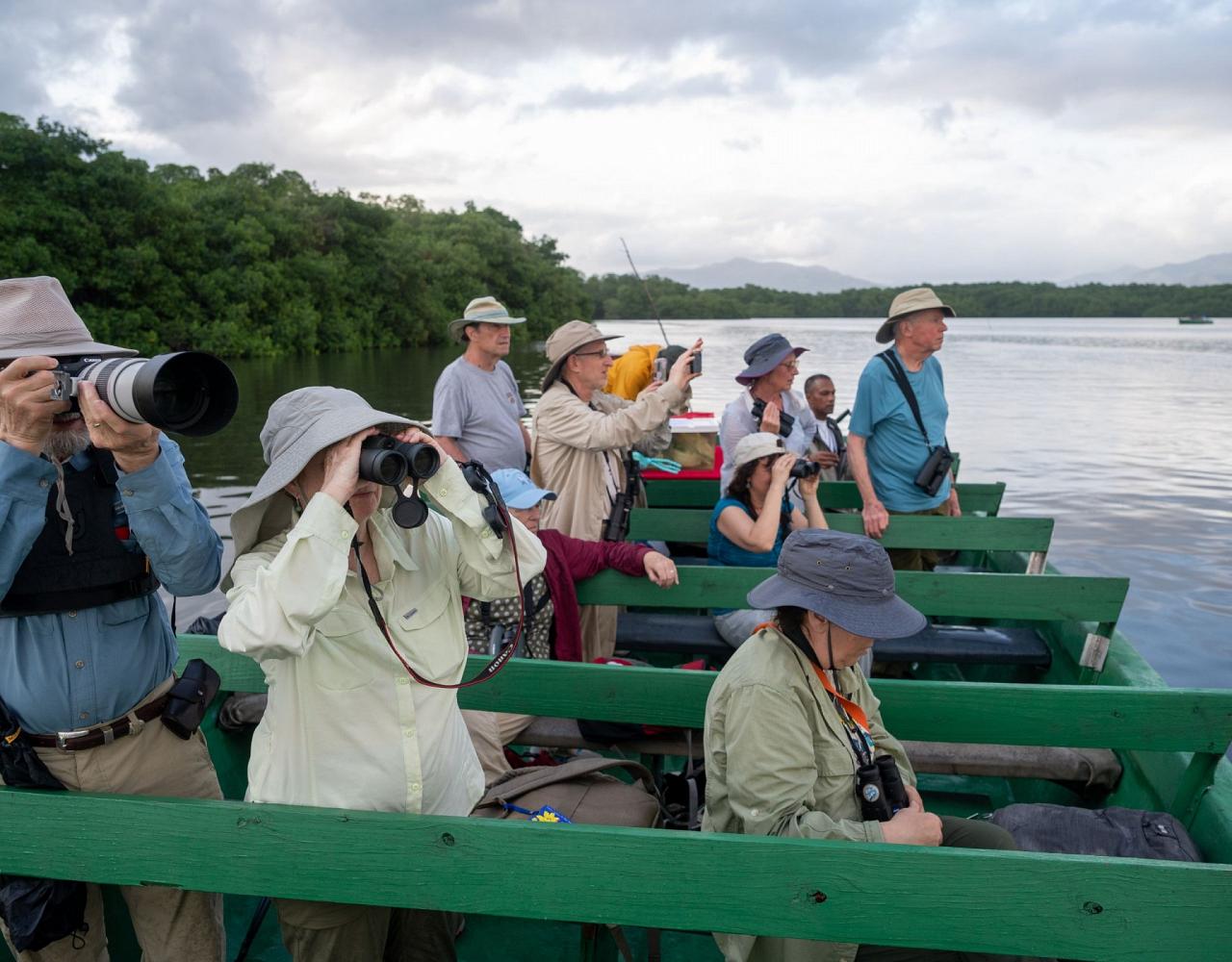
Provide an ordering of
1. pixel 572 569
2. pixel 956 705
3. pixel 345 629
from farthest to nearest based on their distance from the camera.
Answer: pixel 572 569
pixel 956 705
pixel 345 629

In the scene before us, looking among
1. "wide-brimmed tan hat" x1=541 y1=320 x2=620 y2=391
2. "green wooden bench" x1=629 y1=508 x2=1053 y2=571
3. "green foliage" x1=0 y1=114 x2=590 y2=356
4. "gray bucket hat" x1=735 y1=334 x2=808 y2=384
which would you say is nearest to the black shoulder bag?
"green wooden bench" x1=629 y1=508 x2=1053 y2=571

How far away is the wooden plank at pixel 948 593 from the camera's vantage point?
3.49 m

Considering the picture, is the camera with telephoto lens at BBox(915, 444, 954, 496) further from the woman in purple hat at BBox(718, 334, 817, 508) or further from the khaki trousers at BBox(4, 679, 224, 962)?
the khaki trousers at BBox(4, 679, 224, 962)

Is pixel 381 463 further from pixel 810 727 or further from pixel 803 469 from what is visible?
pixel 803 469

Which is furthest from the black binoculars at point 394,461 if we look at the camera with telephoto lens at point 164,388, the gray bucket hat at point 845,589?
the gray bucket hat at point 845,589

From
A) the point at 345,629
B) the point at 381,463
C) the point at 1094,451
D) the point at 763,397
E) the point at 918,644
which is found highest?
the point at 381,463

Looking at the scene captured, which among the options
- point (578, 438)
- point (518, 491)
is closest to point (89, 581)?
point (518, 491)

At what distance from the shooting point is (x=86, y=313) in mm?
25891

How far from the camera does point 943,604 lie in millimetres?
3674

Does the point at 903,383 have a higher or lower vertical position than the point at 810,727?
Result: higher

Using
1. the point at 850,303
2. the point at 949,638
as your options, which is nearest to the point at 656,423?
the point at 949,638

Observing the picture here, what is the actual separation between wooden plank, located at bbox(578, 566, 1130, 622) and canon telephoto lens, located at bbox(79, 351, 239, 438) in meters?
1.99

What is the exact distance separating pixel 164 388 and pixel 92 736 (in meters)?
0.87

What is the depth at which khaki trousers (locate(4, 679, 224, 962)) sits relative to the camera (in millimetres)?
1986
